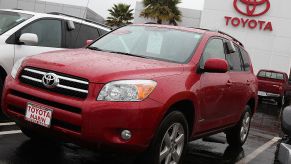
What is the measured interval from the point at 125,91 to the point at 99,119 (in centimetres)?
35

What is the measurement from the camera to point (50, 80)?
14.4 ft

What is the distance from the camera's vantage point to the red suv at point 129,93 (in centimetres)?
416

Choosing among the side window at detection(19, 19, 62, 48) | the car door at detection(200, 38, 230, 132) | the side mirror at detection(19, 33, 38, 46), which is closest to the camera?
the car door at detection(200, 38, 230, 132)

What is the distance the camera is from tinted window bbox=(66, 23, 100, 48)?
7863 millimetres

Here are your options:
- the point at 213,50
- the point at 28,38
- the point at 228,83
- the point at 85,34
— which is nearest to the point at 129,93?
the point at 213,50

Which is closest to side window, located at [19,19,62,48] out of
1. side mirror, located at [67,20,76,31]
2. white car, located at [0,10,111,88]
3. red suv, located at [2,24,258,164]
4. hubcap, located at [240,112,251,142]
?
white car, located at [0,10,111,88]

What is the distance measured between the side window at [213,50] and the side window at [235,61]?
0.82 ft

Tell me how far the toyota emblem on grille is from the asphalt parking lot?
978 millimetres

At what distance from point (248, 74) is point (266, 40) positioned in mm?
24547

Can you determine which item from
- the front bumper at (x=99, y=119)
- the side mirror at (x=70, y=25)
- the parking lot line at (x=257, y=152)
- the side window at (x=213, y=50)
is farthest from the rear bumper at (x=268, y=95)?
the front bumper at (x=99, y=119)

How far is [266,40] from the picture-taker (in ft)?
101

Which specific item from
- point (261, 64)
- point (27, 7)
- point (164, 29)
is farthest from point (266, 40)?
point (164, 29)

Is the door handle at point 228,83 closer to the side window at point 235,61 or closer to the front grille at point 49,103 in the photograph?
the side window at point 235,61

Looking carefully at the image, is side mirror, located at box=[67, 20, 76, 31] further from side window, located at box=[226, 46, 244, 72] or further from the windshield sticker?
side window, located at box=[226, 46, 244, 72]
